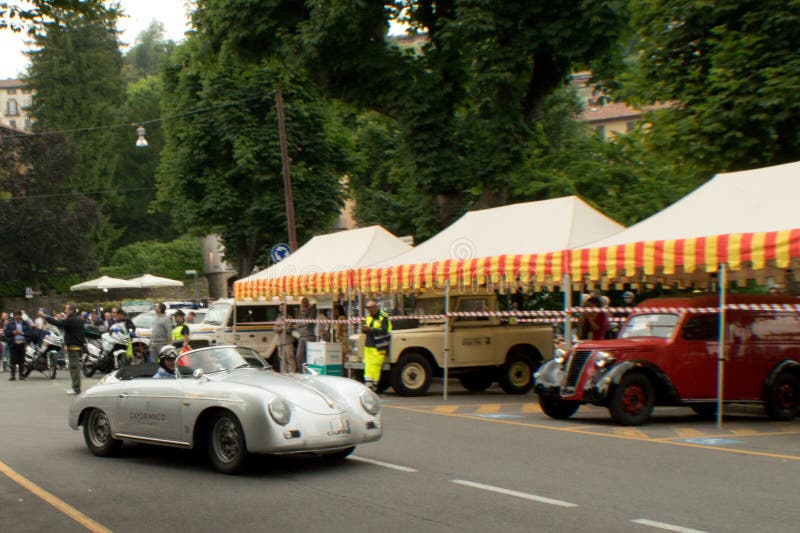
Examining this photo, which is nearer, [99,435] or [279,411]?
[279,411]

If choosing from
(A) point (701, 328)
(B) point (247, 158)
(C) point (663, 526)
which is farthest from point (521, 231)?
(B) point (247, 158)

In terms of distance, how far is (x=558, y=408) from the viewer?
573 inches

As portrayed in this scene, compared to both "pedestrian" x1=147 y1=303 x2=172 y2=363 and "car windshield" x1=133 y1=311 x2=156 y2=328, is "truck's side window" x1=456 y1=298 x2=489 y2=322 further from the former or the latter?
"car windshield" x1=133 y1=311 x2=156 y2=328

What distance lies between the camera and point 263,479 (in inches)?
358

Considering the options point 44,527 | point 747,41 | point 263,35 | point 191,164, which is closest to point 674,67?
point 747,41

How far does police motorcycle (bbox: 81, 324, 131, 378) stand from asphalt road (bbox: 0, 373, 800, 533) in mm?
13384

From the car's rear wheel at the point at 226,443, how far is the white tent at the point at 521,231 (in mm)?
8166

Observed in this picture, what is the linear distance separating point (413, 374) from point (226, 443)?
9.95 m

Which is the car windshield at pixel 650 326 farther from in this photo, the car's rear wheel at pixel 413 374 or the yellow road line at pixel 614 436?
the car's rear wheel at pixel 413 374

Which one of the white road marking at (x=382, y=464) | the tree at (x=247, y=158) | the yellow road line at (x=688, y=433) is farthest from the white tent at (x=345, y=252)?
the tree at (x=247, y=158)

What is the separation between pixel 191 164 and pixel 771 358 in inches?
1184

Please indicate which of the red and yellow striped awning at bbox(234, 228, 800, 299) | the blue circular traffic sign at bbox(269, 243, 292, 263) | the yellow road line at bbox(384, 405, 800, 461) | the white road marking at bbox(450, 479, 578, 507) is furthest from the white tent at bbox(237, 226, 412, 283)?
the white road marking at bbox(450, 479, 578, 507)

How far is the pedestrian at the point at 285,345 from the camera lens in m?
23.8

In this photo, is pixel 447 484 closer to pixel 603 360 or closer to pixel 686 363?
pixel 603 360
